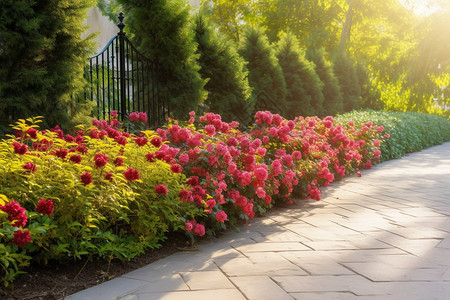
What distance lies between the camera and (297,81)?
13164 millimetres

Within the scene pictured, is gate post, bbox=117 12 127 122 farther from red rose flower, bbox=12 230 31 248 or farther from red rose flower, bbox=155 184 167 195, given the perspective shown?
red rose flower, bbox=12 230 31 248

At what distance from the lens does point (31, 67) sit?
5594 millimetres

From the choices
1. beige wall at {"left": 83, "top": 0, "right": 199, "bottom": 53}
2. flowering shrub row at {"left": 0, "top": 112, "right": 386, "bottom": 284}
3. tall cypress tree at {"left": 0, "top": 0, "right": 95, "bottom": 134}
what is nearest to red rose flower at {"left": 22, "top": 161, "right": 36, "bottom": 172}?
flowering shrub row at {"left": 0, "top": 112, "right": 386, "bottom": 284}

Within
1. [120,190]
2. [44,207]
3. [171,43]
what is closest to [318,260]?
[120,190]

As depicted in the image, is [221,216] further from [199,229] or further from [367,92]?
[367,92]

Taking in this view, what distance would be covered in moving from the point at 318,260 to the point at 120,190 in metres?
1.57

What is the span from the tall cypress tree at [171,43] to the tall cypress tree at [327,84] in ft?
26.8

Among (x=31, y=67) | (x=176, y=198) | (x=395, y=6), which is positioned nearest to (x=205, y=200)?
(x=176, y=198)

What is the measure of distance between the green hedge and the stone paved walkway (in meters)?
5.37

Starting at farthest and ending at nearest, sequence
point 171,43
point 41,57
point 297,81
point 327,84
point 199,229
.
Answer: point 327,84 < point 297,81 < point 171,43 < point 41,57 < point 199,229

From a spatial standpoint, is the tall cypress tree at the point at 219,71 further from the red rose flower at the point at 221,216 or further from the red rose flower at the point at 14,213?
the red rose flower at the point at 14,213

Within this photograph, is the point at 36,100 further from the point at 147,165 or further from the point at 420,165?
the point at 420,165

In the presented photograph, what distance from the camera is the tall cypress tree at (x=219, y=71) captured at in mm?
9156

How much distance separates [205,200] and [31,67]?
2814 mm
